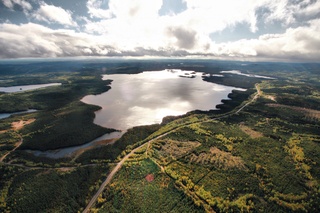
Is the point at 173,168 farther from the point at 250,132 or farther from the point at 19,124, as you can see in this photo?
the point at 19,124

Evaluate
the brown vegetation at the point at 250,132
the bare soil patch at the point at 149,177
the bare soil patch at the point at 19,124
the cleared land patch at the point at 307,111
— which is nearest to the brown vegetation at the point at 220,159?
the bare soil patch at the point at 149,177

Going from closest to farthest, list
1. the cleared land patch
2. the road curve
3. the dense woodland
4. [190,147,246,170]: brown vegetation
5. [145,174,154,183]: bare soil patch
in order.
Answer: the road curve
the dense woodland
[145,174,154,183]: bare soil patch
[190,147,246,170]: brown vegetation
the cleared land patch

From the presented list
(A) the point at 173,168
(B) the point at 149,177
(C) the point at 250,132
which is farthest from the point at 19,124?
(C) the point at 250,132

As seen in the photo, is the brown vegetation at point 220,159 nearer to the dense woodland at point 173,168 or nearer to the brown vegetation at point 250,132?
the dense woodland at point 173,168

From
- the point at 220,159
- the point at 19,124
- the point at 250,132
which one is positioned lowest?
the point at 19,124

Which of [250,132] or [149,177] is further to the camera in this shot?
[250,132]

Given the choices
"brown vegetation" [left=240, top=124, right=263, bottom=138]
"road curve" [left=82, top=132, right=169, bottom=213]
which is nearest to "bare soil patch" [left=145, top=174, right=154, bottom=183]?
"road curve" [left=82, top=132, right=169, bottom=213]

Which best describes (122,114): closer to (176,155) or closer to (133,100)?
(133,100)

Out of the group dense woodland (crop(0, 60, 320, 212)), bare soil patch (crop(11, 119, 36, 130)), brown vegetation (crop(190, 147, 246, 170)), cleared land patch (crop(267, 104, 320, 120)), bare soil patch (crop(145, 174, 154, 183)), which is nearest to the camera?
dense woodland (crop(0, 60, 320, 212))

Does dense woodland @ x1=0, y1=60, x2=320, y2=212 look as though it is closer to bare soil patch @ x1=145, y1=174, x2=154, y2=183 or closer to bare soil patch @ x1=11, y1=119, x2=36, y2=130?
bare soil patch @ x1=145, y1=174, x2=154, y2=183

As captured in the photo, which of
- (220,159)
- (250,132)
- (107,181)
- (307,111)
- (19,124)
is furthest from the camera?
(307,111)

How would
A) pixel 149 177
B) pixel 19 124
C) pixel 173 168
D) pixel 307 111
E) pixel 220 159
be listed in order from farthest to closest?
pixel 307 111 → pixel 19 124 → pixel 220 159 → pixel 173 168 → pixel 149 177

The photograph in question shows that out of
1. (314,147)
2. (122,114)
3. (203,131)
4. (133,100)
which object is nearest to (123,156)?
(203,131)
